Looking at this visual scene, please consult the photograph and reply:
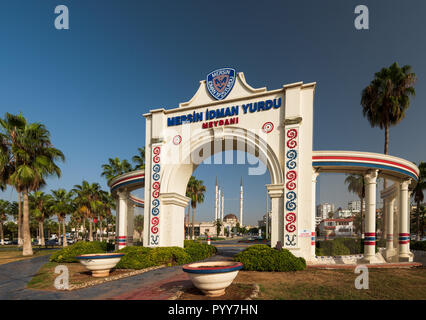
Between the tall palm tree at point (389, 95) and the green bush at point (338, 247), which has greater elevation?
the tall palm tree at point (389, 95)

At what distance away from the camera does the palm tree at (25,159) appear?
23406 millimetres

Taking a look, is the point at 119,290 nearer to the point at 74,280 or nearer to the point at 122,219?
the point at 74,280

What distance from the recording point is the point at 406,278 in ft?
36.5

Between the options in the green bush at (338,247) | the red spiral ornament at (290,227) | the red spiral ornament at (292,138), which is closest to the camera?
the red spiral ornament at (290,227)

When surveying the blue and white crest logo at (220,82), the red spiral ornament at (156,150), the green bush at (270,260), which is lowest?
the green bush at (270,260)

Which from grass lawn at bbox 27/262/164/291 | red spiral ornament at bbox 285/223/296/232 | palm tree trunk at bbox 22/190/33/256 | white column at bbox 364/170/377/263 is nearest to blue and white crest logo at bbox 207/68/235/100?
red spiral ornament at bbox 285/223/296/232

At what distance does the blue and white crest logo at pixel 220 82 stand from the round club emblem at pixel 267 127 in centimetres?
362

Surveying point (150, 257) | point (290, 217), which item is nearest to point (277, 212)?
point (290, 217)

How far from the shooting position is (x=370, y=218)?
1566 centimetres

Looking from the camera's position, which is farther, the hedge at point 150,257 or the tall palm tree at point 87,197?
the tall palm tree at point 87,197

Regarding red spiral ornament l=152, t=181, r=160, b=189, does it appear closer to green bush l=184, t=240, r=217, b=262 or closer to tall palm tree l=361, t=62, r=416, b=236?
green bush l=184, t=240, r=217, b=262

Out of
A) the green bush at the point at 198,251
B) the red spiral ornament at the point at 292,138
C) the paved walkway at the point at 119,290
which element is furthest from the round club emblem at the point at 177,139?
the paved walkway at the point at 119,290

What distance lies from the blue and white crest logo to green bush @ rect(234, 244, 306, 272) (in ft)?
33.4

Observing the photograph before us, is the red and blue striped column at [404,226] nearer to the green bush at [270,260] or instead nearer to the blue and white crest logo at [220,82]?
the green bush at [270,260]
